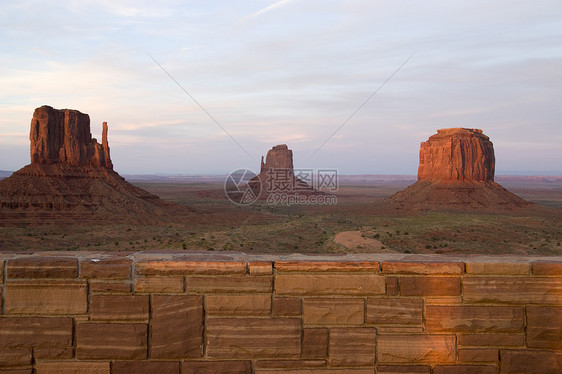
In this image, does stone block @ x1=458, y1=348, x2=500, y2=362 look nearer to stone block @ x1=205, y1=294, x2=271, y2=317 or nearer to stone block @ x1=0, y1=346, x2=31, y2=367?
stone block @ x1=205, y1=294, x2=271, y2=317

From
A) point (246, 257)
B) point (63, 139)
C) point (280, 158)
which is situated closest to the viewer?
point (246, 257)

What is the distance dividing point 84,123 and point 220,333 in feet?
174

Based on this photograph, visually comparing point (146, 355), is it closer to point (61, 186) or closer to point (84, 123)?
point (61, 186)

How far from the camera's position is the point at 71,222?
3828cm

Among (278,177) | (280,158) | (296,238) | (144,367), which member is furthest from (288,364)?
(280,158)

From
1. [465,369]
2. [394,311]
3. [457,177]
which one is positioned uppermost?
[457,177]

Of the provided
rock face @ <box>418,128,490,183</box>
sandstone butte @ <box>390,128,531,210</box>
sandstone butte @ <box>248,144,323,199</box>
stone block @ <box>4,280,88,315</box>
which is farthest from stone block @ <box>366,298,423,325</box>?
sandstone butte @ <box>248,144,323,199</box>

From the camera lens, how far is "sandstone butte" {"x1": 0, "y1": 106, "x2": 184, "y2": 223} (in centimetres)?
3988

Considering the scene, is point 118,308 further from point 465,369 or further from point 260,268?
point 465,369

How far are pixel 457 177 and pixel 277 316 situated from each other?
220ft

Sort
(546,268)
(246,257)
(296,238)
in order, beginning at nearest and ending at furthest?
(546,268), (246,257), (296,238)

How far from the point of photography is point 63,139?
4791 centimetres

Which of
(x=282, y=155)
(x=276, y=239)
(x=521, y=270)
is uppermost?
(x=282, y=155)

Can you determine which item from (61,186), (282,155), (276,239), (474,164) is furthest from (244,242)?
(282,155)
